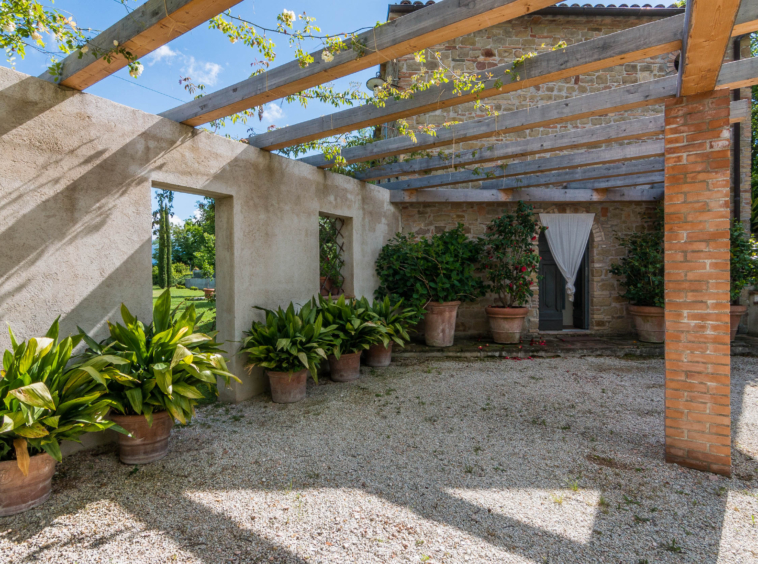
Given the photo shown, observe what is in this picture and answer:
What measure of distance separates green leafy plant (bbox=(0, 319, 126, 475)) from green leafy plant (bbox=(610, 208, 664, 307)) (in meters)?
6.79

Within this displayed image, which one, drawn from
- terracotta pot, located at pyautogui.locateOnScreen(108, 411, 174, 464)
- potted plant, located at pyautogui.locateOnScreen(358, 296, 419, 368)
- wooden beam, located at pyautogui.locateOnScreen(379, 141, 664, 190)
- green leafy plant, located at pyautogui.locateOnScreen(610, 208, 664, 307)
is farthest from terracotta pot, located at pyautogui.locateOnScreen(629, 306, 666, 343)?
terracotta pot, located at pyautogui.locateOnScreen(108, 411, 174, 464)

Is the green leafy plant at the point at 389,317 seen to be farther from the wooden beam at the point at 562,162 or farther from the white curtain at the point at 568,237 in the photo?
the white curtain at the point at 568,237

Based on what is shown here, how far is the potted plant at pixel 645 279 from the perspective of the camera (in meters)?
6.12

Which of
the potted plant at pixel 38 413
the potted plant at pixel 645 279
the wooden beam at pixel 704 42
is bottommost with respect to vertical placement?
the potted plant at pixel 38 413

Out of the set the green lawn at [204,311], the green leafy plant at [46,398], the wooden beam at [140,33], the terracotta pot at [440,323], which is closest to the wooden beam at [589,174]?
the terracotta pot at [440,323]

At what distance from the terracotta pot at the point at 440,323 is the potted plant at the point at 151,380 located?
3595mm

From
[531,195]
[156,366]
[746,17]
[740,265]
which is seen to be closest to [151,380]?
[156,366]

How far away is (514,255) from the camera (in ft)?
20.8

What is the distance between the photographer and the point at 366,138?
609 centimetres

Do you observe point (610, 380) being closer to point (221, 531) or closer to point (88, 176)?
point (221, 531)

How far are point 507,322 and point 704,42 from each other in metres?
4.43

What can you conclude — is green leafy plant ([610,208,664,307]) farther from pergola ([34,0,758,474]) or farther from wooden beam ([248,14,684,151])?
wooden beam ([248,14,684,151])

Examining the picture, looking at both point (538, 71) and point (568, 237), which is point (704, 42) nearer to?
point (538, 71)

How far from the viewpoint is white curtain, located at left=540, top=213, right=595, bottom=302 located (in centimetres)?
677
